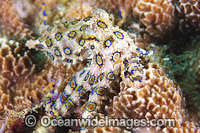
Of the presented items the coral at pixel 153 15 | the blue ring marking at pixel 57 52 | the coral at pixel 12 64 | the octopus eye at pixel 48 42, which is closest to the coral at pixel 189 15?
the coral at pixel 153 15

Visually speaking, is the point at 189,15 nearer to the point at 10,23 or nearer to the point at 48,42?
the point at 48,42

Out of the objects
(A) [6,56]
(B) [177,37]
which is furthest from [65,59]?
(B) [177,37]

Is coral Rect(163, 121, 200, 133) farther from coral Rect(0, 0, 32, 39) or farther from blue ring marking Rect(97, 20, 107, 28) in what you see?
coral Rect(0, 0, 32, 39)

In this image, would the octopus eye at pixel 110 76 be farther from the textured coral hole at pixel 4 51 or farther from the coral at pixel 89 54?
the textured coral hole at pixel 4 51

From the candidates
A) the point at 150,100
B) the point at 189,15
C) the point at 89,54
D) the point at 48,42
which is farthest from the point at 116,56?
the point at 189,15

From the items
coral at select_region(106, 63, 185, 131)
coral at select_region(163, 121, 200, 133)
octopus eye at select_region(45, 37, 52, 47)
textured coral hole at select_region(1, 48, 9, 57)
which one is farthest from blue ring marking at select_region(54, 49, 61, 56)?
coral at select_region(163, 121, 200, 133)

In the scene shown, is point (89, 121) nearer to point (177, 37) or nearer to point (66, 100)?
point (66, 100)
